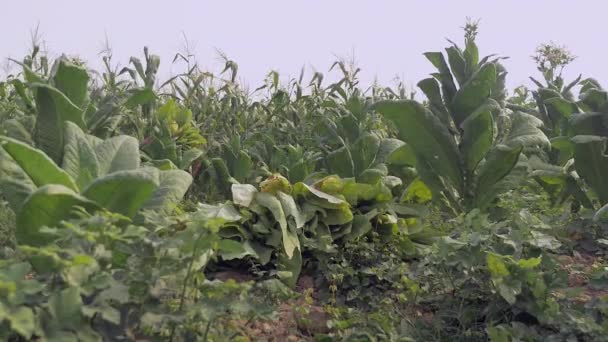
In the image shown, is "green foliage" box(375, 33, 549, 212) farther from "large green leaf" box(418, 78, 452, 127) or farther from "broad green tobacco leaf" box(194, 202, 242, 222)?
"broad green tobacco leaf" box(194, 202, 242, 222)

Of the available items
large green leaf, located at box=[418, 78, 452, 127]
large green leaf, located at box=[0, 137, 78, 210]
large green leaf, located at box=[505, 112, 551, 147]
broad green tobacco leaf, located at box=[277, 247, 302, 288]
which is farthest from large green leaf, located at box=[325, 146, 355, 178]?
large green leaf, located at box=[0, 137, 78, 210]

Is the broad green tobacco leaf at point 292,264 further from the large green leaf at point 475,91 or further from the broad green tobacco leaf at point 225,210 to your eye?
the large green leaf at point 475,91

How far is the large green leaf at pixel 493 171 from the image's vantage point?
449 cm

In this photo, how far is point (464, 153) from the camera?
4672mm

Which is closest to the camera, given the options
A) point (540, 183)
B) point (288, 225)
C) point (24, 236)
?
point (24, 236)

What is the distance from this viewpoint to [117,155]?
11.1ft

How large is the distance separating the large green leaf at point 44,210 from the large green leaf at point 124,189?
2.9 inches

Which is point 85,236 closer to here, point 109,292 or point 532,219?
point 109,292

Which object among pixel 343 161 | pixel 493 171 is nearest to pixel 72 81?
A: pixel 343 161

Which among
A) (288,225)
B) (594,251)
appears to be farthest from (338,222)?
(594,251)

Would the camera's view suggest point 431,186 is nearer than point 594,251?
No

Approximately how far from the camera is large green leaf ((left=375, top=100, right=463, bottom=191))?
4.59 m

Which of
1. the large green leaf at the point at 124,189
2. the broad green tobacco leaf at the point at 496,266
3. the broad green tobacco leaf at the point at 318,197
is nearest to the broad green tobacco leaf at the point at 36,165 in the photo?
the large green leaf at the point at 124,189

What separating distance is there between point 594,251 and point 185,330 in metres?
2.75
